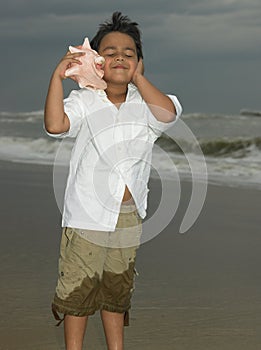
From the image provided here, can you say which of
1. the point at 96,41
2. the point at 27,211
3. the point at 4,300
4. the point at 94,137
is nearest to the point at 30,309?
the point at 4,300

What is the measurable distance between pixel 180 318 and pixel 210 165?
9311mm

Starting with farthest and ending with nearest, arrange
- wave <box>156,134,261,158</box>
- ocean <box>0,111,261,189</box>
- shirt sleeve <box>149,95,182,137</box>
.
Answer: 1. wave <box>156,134,261,158</box>
2. ocean <box>0,111,261,189</box>
3. shirt sleeve <box>149,95,182,137</box>

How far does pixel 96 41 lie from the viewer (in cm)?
315

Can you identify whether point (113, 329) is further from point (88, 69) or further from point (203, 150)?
point (203, 150)

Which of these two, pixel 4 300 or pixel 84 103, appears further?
pixel 4 300

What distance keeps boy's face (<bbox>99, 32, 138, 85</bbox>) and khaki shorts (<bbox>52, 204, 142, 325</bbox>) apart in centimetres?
53

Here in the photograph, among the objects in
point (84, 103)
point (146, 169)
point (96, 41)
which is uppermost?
point (96, 41)

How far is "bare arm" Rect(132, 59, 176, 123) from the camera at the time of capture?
121 inches

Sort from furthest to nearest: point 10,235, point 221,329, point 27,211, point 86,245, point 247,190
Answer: point 247,190, point 27,211, point 10,235, point 221,329, point 86,245

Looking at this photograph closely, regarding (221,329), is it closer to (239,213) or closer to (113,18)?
(113,18)

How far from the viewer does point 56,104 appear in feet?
9.57

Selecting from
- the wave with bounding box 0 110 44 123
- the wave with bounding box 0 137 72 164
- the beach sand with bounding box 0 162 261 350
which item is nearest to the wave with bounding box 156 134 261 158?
the wave with bounding box 0 137 72 164

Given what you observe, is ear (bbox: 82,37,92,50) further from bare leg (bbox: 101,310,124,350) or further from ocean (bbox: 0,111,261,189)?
bare leg (bbox: 101,310,124,350)

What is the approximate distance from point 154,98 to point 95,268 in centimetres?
73
